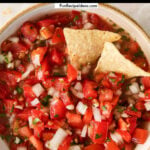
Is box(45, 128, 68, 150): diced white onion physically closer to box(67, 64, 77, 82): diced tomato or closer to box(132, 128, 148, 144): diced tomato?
box(67, 64, 77, 82): diced tomato

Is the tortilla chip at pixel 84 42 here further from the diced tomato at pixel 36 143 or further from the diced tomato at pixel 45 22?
the diced tomato at pixel 36 143

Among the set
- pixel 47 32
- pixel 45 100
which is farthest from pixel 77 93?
pixel 47 32

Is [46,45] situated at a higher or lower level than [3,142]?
higher

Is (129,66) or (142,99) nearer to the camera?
(129,66)

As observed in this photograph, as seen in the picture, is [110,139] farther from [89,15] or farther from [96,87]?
[89,15]

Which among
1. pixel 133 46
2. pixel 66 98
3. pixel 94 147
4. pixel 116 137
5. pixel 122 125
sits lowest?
pixel 94 147

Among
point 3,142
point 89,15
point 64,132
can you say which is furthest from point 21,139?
point 89,15

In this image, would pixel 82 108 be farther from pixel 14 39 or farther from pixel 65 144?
pixel 14 39
